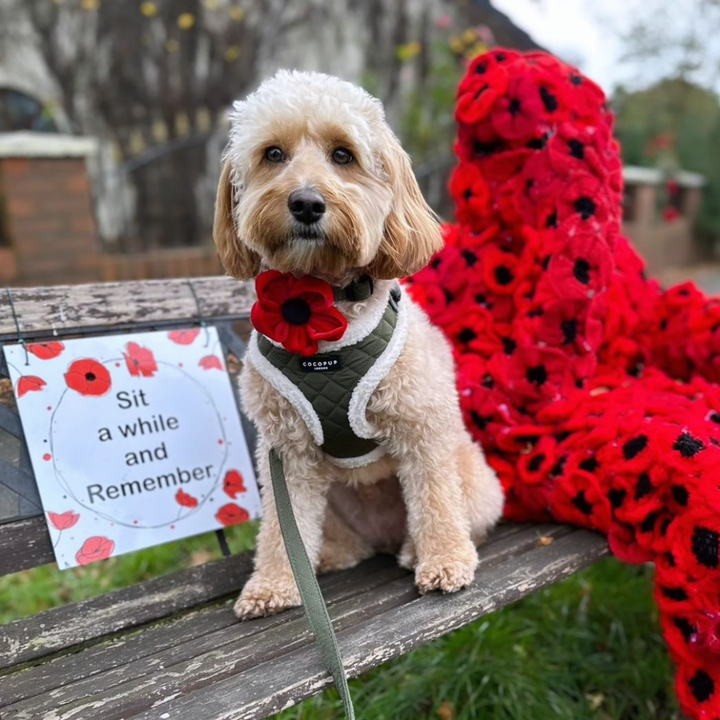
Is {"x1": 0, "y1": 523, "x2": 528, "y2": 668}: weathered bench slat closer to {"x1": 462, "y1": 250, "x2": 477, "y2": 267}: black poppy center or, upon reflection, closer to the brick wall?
{"x1": 462, "y1": 250, "x2": 477, "y2": 267}: black poppy center

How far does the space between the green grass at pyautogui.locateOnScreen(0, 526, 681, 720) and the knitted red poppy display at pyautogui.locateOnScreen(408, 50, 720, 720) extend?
66 cm

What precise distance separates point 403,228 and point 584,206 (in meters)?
1.04

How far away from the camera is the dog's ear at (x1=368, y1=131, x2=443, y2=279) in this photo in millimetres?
1919

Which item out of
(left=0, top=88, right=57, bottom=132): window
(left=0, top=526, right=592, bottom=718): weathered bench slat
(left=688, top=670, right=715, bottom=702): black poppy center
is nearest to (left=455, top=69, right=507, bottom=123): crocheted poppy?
(left=0, top=526, right=592, bottom=718): weathered bench slat

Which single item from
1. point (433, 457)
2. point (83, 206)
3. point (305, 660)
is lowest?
point (305, 660)

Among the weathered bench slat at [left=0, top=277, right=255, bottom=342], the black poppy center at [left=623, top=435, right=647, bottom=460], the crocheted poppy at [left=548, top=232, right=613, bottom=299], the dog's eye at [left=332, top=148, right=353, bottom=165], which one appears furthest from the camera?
the crocheted poppy at [left=548, top=232, right=613, bottom=299]

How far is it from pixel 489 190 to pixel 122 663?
2095mm

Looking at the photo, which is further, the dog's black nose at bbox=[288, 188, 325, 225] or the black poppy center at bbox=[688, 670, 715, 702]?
the black poppy center at bbox=[688, 670, 715, 702]

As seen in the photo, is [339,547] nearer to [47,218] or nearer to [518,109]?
[518,109]

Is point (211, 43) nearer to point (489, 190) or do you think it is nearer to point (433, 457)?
point (489, 190)

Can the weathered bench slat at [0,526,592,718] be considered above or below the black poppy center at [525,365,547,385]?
below

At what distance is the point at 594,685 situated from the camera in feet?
9.45

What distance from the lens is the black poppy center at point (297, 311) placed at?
189cm

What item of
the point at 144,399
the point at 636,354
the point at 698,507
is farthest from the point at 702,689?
the point at 144,399
